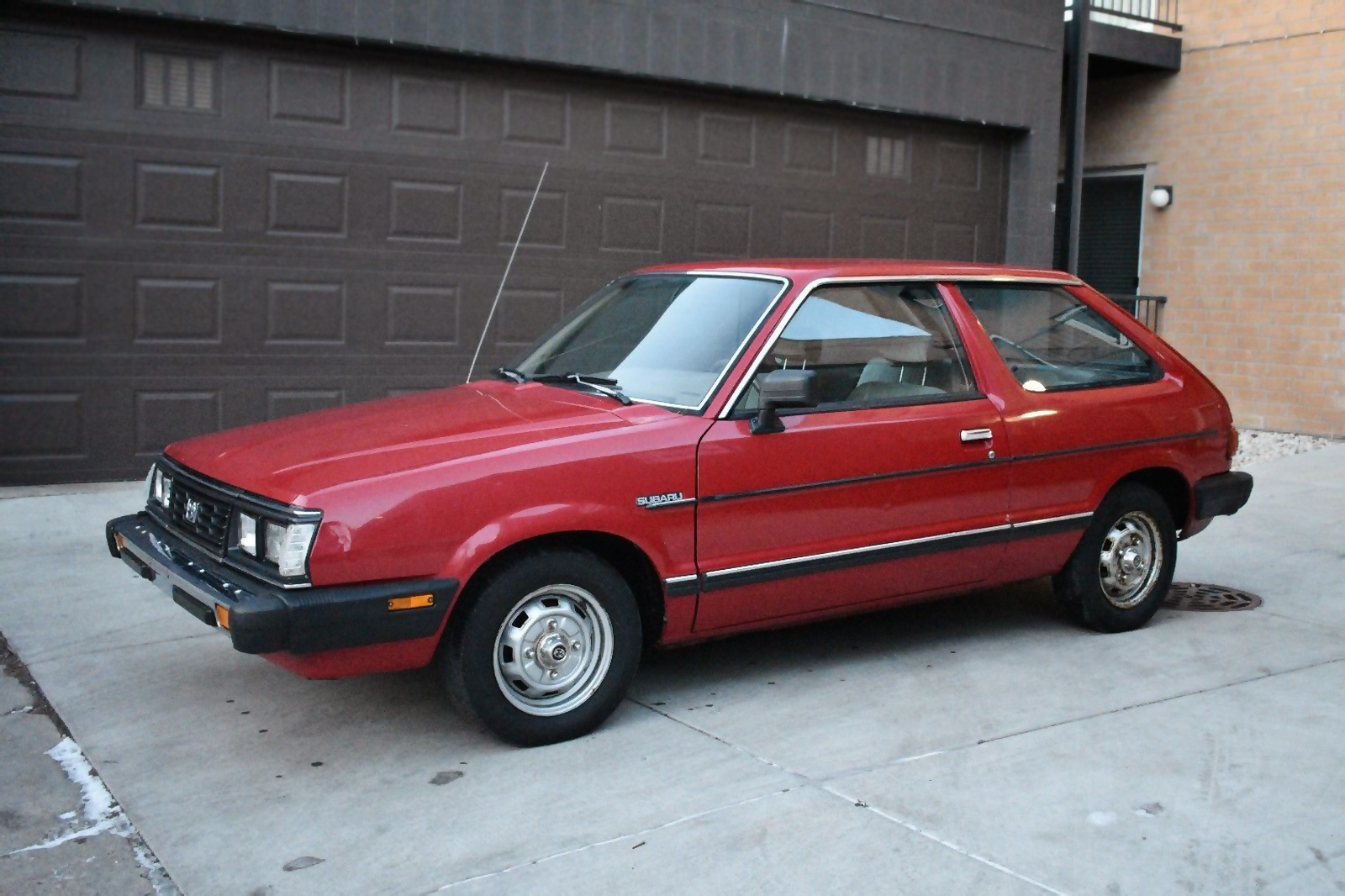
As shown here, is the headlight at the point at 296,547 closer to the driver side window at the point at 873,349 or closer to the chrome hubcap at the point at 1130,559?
the driver side window at the point at 873,349

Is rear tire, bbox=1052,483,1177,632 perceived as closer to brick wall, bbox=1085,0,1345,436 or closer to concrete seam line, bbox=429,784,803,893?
concrete seam line, bbox=429,784,803,893

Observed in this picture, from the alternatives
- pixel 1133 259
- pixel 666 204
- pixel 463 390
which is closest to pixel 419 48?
pixel 666 204

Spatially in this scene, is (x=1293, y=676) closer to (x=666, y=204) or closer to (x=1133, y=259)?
(x=666, y=204)

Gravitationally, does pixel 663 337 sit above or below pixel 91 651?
above

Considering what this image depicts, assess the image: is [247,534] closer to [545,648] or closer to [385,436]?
[385,436]

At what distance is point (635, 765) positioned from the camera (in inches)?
171

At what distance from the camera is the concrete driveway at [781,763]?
363 cm

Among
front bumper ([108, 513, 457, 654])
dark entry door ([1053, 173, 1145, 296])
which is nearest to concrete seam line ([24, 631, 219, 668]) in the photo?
front bumper ([108, 513, 457, 654])

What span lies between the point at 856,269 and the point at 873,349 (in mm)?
347

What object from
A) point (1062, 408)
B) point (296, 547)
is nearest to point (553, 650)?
point (296, 547)

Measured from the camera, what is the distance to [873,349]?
17.2 ft

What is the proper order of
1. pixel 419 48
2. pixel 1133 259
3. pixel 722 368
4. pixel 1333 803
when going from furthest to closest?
pixel 1133 259 → pixel 419 48 → pixel 722 368 → pixel 1333 803

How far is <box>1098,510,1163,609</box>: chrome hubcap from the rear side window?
25.2 inches

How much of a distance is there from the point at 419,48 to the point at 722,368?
17.8 feet
